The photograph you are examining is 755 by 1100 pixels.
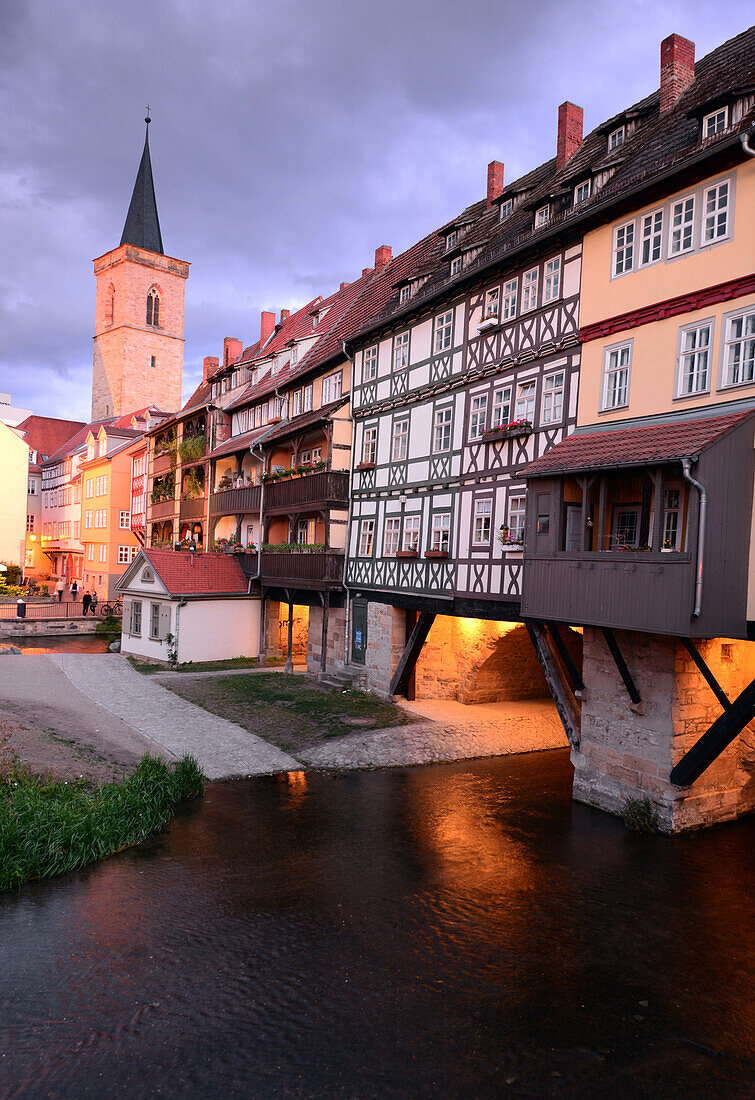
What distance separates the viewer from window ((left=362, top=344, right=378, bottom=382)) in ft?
76.6

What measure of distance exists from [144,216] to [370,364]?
5077 centimetres

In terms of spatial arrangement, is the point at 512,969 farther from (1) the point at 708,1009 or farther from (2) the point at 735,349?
(2) the point at 735,349

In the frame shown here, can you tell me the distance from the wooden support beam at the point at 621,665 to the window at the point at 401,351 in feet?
38.4

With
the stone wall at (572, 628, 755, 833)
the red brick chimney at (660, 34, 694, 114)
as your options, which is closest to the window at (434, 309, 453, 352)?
the red brick chimney at (660, 34, 694, 114)

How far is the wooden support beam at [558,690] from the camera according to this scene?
14.6 m

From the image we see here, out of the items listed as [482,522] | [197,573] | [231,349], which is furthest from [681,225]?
[231,349]

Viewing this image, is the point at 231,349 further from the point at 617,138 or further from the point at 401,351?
the point at 617,138

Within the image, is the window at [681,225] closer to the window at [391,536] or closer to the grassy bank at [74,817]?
the window at [391,536]

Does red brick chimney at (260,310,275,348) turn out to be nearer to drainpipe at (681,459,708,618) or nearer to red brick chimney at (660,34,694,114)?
red brick chimney at (660,34,694,114)

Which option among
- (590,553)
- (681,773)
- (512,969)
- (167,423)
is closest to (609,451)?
(590,553)

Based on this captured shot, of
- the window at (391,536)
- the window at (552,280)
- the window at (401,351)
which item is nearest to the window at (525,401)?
the window at (552,280)

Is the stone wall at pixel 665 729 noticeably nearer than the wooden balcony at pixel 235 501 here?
Yes

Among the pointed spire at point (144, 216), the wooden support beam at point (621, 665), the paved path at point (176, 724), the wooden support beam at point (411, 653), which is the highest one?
the pointed spire at point (144, 216)

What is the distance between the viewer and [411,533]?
2080cm
